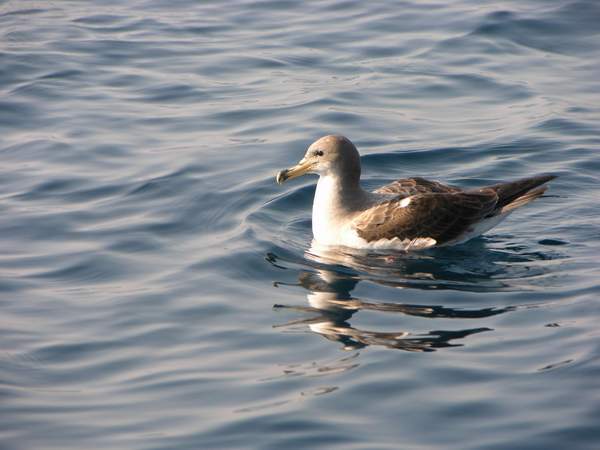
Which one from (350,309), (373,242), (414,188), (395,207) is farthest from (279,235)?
(350,309)

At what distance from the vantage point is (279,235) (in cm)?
1169

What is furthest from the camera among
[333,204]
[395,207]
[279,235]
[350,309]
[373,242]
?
[279,235]

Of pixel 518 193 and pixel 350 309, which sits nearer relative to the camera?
pixel 350 309

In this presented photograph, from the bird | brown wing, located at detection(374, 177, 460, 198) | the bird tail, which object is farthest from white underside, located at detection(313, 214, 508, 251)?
brown wing, located at detection(374, 177, 460, 198)

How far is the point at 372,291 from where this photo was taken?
32.9 ft

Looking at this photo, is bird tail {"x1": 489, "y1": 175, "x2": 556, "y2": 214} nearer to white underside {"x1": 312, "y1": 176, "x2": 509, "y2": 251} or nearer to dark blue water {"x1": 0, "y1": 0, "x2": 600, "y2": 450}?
white underside {"x1": 312, "y1": 176, "x2": 509, "y2": 251}

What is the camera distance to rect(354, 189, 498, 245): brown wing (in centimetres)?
1115

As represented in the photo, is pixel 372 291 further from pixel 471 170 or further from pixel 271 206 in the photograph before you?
pixel 471 170

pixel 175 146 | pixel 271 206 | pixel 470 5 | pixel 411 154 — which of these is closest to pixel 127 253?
pixel 271 206

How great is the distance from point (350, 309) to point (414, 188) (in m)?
2.34

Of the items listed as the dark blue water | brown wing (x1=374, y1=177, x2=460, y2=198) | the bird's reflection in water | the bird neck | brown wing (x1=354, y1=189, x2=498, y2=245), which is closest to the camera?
the dark blue water

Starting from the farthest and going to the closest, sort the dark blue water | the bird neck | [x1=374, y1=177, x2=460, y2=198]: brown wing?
1. [x1=374, y1=177, x2=460, y2=198]: brown wing
2. the bird neck
3. the dark blue water

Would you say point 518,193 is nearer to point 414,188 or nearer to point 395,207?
point 414,188

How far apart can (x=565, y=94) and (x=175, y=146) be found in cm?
582
